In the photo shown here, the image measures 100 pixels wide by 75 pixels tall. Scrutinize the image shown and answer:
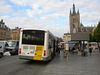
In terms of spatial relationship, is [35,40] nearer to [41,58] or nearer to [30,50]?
[30,50]

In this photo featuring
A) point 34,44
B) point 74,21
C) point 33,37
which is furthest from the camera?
point 74,21

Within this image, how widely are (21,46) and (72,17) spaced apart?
392 feet

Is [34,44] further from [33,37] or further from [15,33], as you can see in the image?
[15,33]

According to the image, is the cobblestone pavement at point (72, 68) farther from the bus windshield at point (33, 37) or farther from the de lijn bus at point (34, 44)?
the bus windshield at point (33, 37)

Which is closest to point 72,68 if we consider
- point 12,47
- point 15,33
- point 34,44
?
point 34,44

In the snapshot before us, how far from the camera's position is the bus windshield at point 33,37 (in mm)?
10040

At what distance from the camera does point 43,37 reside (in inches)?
396

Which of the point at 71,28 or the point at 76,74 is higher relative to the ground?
the point at 71,28

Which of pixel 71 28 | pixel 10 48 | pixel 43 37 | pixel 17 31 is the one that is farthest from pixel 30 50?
pixel 71 28

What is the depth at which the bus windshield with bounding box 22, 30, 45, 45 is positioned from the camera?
395 inches

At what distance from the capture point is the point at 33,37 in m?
10.1

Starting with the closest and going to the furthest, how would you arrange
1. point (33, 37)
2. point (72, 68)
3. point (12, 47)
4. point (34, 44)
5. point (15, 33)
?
point (72, 68), point (34, 44), point (33, 37), point (12, 47), point (15, 33)

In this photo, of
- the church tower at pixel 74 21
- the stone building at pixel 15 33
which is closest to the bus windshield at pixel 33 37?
the stone building at pixel 15 33

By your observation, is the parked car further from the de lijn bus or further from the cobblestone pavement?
the cobblestone pavement
